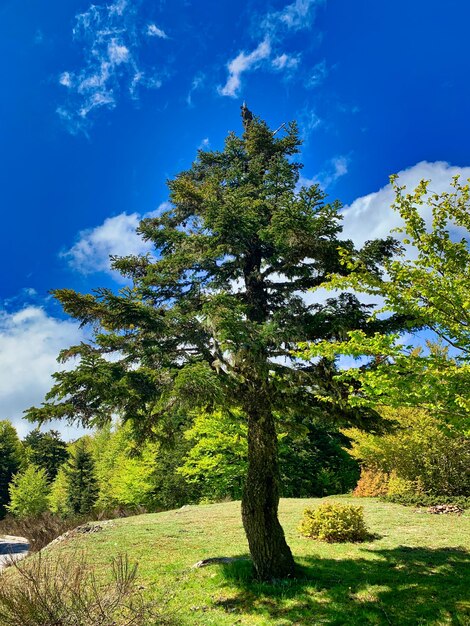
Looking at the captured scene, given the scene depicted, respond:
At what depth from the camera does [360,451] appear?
20.4m

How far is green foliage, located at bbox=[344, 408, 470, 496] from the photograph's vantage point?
16.9m

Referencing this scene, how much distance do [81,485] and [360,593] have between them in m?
35.7

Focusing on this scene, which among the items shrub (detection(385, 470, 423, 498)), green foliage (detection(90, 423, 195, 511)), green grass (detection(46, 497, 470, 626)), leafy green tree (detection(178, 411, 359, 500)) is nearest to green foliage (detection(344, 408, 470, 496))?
shrub (detection(385, 470, 423, 498))

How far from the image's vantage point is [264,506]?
7.96 meters

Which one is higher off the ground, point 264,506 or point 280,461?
point 264,506

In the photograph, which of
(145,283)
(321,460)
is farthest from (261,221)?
(321,460)

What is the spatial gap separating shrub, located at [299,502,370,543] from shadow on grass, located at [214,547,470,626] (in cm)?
212

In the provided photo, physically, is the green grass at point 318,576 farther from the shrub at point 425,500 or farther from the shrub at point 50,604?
the shrub at point 425,500

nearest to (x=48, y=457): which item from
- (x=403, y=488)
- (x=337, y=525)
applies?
(x=403, y=488)

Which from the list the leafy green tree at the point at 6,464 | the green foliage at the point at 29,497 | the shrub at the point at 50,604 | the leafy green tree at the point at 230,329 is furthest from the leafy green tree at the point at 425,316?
the leafy green tree at the point at 6,464

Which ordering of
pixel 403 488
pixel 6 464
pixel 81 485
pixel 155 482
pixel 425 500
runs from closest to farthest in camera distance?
pixel 425 500 → pixel 403 488 → pixel 155 482 → pixel 81 485 → pixel 6 464

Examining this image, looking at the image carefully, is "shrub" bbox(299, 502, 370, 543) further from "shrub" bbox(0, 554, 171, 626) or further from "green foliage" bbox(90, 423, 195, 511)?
"green foliage" bbox(90, 423, 195, 511)

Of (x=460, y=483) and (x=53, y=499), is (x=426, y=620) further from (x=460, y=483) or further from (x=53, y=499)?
(x=53, y=499)

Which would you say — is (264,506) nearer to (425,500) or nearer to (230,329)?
(230,329)
